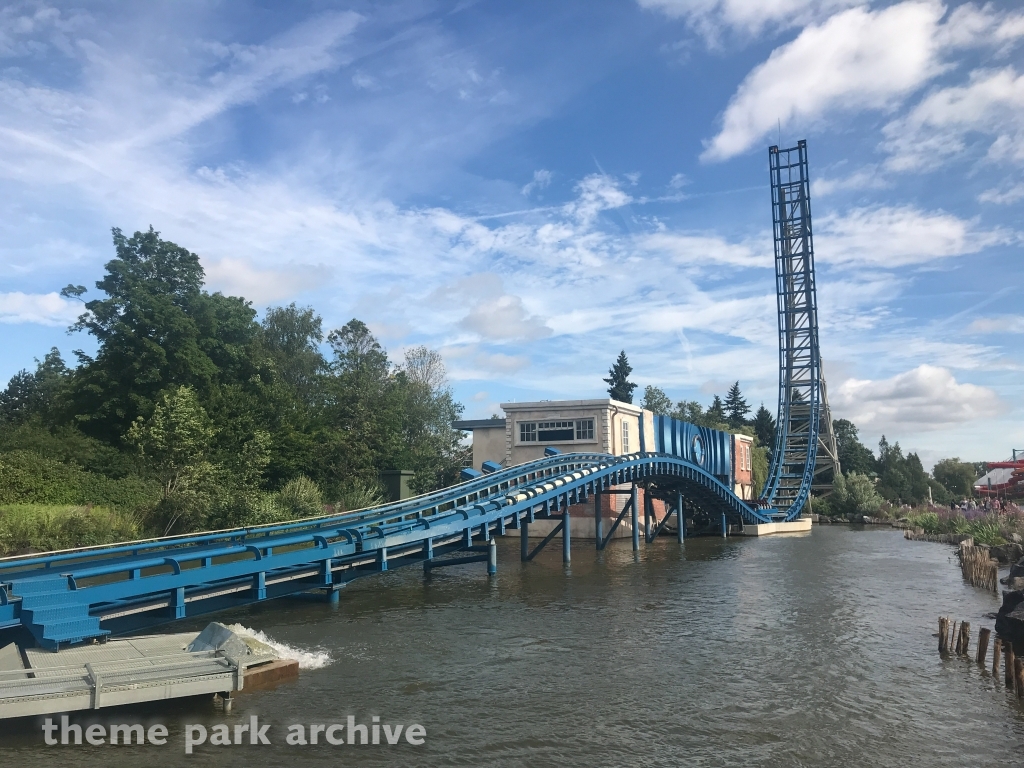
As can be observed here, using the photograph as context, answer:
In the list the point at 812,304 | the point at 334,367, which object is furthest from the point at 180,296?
the point at 812,304

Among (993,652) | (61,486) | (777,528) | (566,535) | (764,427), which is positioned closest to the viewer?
(993,652)

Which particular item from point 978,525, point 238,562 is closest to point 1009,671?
point 238,562

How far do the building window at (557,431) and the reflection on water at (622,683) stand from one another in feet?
75.9

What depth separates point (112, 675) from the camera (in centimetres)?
1242

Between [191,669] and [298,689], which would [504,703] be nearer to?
[298,689]

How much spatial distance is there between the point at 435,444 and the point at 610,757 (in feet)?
167

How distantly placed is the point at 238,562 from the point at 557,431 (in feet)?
118

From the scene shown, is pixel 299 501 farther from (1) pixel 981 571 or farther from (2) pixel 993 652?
(2) pixel 993 652

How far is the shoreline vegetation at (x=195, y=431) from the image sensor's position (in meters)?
34.6

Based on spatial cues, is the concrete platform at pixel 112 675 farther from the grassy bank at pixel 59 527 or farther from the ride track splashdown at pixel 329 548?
the grassy bank at pixel 59 527

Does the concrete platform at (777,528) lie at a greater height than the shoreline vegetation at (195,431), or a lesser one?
lesser

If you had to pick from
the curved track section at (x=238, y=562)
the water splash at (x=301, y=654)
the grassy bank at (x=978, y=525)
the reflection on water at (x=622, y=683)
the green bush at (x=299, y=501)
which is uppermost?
the green bush at (x=299, y=501)

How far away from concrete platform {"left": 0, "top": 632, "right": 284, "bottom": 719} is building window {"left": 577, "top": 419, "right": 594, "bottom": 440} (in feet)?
124

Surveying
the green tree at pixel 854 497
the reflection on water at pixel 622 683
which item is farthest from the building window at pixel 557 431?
the green tree at pixel 854 497
